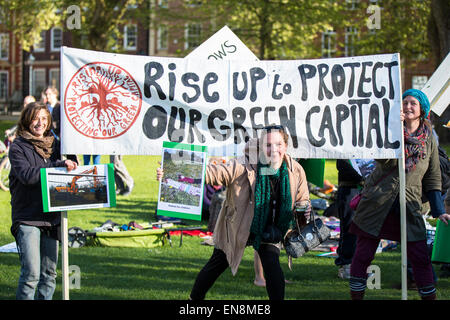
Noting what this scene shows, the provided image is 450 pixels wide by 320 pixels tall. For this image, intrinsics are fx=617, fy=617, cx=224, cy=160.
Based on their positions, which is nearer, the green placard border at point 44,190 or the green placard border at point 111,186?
the green placard border at point 44,190

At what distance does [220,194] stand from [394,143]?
16.0 ft

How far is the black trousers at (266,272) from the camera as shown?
4867mm

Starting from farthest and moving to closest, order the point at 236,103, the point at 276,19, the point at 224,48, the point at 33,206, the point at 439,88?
the point at 276,19 < the point at 224,48 < the point at 439,88 < the point at 236,103 < the point at 33,206

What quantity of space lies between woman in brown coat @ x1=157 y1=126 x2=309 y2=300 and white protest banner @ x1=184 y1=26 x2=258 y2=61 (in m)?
1.98

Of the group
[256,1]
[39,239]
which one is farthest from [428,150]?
[256,1]

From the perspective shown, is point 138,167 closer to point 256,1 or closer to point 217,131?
point 256,1

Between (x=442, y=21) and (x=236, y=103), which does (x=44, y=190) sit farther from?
(x=442, y=21)

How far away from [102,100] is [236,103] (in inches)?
46.4

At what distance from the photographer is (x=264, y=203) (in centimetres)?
485

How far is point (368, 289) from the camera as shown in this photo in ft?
20.9

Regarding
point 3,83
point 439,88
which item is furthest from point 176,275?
point 3,83

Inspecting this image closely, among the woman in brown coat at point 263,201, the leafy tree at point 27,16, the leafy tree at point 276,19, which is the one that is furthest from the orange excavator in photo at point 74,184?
the leafy tree at point 276,19

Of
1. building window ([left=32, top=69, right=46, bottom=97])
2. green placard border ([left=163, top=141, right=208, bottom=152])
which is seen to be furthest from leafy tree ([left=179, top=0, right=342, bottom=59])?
building window ([left=32, top=69, right=46, bottom=97])

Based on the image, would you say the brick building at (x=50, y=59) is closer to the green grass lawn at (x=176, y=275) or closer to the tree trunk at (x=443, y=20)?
the tree trunk at (x=443, y=20)
